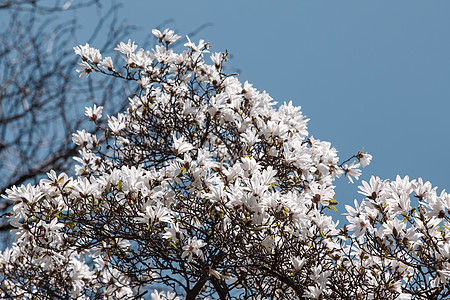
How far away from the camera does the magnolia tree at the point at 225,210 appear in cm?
359

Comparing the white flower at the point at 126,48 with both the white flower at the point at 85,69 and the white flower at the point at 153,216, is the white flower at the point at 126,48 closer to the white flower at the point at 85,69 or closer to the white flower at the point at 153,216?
the white flower at the point at 85,69

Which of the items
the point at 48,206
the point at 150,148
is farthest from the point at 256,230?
the point at 150,148

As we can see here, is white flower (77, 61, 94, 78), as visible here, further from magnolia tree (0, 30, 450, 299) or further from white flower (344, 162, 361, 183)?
white flower (344, 162, 361, 183)

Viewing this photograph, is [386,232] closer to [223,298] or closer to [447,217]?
[447,217]

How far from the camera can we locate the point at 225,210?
3799 mm

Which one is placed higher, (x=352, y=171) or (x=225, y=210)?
(x=352, y=171)

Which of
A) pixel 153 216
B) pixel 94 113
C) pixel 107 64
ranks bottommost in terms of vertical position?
pixel 153 216

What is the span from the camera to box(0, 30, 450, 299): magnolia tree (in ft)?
11.8

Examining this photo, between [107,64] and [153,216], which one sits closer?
[153,216]

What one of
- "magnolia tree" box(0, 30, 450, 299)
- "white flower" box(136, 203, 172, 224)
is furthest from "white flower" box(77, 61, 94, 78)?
"white flower" box(136, 203, 172, 224)

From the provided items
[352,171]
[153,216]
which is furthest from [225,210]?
[352,171]

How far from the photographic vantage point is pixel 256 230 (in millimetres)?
3496

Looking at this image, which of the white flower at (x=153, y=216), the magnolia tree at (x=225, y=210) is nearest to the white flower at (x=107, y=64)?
the magnolia tree at (x=225, y=210)

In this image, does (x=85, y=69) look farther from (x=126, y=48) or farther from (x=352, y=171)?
(x=352, y=171)
